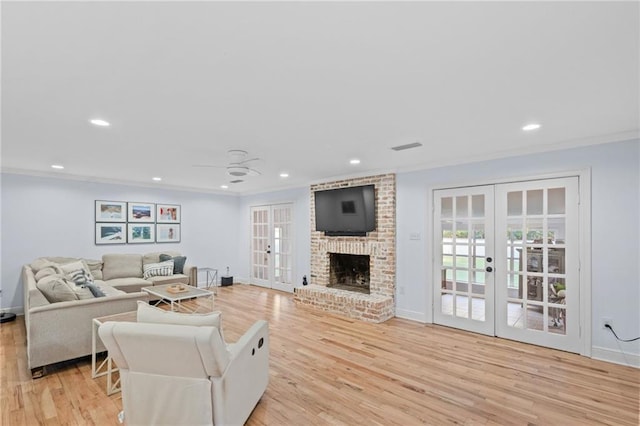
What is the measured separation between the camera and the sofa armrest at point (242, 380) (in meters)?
2.00

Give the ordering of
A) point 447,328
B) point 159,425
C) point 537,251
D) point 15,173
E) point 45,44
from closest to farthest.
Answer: point 45,44
point 159,425
point 537,251
point 447,328
point 15,173

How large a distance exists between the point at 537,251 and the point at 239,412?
376 centimetres

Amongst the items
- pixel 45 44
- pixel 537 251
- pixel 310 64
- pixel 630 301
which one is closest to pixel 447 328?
pixel 537 251

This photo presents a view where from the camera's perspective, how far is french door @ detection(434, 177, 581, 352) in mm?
3650

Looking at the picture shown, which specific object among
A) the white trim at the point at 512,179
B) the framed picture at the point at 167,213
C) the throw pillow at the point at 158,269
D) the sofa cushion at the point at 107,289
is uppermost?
the white trim at the point at 512,179

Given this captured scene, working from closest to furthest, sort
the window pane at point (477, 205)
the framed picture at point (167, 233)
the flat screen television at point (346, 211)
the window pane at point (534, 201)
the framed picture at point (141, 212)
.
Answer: the window pane at point (534, 201) < the window pane at point (477, 205) < the flat screen television at point (346, 211) < the framed picture at point (141, 212) < the framed picture at point (167, 233)

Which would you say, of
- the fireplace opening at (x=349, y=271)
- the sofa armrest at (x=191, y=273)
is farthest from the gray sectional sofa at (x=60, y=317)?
the fireplace opening at (x=349, y=271)

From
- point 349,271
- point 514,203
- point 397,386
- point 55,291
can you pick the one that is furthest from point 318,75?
point 349,271

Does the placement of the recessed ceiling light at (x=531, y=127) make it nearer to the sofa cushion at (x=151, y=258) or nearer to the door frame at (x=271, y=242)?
the door frame at (x=271, y=242)

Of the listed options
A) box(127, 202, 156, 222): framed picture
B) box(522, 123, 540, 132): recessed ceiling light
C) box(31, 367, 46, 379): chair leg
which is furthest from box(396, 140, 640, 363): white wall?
box(127, 202, 156, 222): framed picture

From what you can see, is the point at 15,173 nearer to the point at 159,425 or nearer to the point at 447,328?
the point at 159,425

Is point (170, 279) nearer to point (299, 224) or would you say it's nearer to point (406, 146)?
point (299, 224)

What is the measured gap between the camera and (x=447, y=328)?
4.49 meters

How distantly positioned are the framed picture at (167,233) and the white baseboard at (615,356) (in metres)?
Result: 7.46
